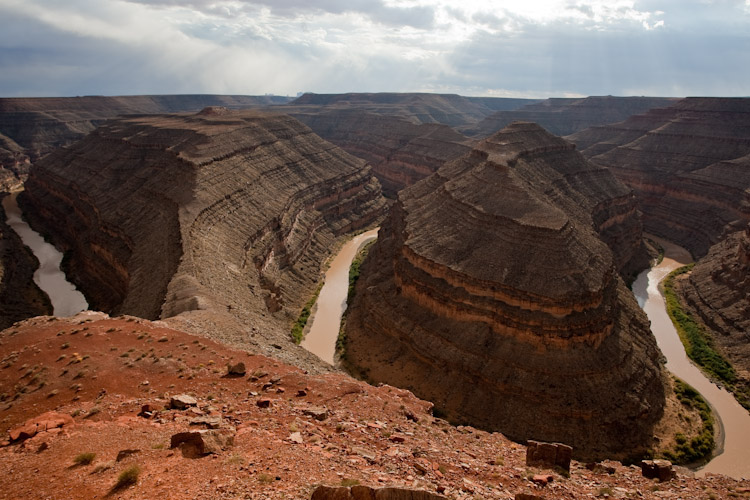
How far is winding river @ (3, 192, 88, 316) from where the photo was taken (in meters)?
57.6

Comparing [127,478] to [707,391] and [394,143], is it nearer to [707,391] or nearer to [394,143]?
[707,391]

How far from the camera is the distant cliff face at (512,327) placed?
38.9 metres

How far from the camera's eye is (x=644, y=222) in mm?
98062

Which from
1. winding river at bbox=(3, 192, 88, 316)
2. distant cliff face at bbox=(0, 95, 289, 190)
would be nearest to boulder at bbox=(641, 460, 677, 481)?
winding river at bbox=(3, 192, 88, 316)

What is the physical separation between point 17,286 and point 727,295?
89.3 m

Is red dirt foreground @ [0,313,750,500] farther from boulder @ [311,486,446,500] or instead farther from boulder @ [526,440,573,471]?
boulder @ [526,440,573,471]

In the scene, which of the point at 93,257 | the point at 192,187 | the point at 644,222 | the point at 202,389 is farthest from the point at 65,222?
the point at 644,222

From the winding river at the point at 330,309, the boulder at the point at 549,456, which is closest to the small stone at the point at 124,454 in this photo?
the boulder at the point at 549,456

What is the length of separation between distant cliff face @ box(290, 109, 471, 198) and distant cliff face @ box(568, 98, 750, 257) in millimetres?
40872

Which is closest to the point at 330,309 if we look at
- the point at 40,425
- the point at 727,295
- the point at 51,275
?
the point at 51,275

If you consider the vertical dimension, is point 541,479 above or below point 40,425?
below

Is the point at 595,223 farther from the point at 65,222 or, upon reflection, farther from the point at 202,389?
the point at 65,222

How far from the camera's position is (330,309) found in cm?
6016

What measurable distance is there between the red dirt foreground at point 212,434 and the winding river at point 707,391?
2035 centimetres
